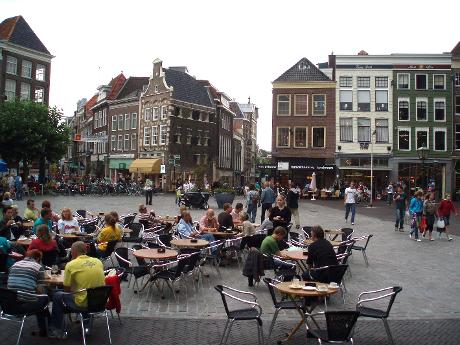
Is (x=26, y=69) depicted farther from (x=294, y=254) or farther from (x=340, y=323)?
(x=340, y=323)

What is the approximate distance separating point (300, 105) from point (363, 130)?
6288 mm

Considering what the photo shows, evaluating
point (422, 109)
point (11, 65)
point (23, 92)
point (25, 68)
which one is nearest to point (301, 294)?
point (422, 109)

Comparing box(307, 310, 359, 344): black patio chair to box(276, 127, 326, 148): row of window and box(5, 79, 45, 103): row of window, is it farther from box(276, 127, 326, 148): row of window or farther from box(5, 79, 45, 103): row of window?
box(5, 79, 45, 103): row of window

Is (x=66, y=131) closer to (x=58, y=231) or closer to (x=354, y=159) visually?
(x=354, y=159)

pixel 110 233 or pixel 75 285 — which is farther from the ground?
pixel 110 233

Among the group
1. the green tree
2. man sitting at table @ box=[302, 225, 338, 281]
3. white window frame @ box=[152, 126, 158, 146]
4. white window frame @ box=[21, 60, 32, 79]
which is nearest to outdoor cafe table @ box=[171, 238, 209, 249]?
man sitting at table @ box=[302, 225, 338, 281]

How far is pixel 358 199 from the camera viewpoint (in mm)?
35094

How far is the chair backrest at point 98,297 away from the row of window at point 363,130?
1531 inches

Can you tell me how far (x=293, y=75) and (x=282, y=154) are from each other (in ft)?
25.2

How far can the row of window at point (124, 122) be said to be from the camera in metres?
53.6

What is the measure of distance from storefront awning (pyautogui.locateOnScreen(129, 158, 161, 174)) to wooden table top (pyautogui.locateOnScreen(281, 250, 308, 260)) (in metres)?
40.0

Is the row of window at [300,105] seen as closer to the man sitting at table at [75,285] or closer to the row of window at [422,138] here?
the row of window at [422,138]

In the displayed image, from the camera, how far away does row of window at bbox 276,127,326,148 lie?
43094 millimetres

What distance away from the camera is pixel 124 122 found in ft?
180
